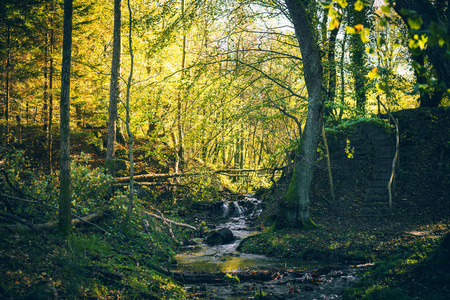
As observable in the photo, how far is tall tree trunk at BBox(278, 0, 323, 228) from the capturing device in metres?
9.52

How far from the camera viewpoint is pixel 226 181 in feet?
64.4

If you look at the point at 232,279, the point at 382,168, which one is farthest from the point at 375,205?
the point at 232,279

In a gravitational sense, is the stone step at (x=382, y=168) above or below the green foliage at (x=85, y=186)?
above

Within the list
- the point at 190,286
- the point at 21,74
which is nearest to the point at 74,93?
the point at 21,74

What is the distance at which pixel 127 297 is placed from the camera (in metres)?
4.59

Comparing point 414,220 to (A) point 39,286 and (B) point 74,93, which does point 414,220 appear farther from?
(B) point 74,93

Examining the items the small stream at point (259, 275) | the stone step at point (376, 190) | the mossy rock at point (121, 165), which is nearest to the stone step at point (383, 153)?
the stone step at point (376, 190)

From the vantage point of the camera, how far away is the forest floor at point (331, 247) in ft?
13.7

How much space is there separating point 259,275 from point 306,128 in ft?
17.3

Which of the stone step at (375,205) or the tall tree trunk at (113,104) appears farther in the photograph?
the stone step at (375,205)

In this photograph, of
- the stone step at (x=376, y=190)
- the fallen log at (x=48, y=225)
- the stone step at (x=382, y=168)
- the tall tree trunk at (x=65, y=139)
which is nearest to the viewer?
the fallen log at (x=48, y=225)

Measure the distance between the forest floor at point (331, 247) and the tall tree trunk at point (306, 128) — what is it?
64 centimetres

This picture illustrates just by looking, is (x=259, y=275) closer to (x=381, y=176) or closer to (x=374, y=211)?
(x=374, y=211)

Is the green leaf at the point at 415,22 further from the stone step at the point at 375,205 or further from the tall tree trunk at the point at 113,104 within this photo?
the stone step at the point at 375,205
